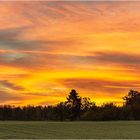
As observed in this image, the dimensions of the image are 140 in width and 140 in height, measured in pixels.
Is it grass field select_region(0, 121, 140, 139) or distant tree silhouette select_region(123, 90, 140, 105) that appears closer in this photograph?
grass field select_region(0, 121, 140, 139)

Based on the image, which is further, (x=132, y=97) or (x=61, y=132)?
(x=132, y=97)

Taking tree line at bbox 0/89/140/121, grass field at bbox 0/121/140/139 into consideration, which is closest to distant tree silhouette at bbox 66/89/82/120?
tree line at bbox 0/89/140/121

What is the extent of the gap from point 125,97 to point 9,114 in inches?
1635

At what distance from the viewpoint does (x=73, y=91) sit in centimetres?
13088

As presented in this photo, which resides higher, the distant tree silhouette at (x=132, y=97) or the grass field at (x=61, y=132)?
the distant tree silhouette at (x=132, y=97)

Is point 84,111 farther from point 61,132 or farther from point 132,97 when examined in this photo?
point 61,132

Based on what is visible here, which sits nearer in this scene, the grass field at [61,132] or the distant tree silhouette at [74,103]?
the grass field at [61,132]

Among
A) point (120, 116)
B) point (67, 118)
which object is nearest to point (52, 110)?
point (67, 118)

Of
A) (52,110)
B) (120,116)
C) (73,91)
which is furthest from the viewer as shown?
(73,91)

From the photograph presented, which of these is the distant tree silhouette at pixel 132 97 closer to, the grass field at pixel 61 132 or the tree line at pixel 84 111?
the tree line at pixel 84 111

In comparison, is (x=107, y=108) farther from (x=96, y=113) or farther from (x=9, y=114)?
(x=9, y=114)

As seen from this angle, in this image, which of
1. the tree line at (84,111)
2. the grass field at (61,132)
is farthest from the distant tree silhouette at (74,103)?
the grass field at (61,132)

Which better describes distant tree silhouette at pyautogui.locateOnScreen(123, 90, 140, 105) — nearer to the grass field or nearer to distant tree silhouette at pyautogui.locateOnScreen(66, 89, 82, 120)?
distant tree silhouette at pyautogui.locateOnScreen(66, 89, 82, 120)

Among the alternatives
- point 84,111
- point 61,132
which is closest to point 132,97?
point 84,111
